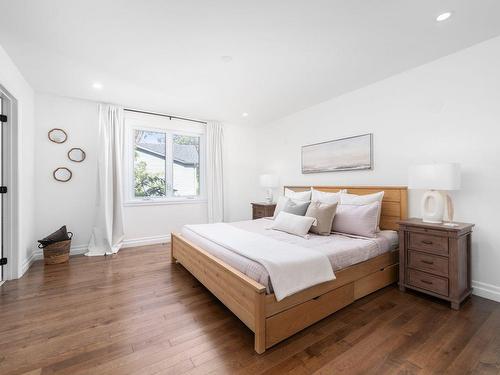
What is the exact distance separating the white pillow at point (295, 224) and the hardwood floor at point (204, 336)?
852 millimetres

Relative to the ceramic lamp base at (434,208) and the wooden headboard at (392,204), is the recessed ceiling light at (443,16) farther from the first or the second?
the wooden headboard at (392,204)

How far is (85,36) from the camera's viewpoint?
6.90ft

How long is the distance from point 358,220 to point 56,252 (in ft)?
13.1

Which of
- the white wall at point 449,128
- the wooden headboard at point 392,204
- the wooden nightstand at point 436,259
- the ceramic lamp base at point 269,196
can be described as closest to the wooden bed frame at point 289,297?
the wooden headboard at point 392,204

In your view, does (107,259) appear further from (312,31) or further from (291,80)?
(312,31)

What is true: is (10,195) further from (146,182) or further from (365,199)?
(365,199)

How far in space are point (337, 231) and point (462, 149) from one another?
1527 millimetres

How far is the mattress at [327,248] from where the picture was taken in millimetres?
1792

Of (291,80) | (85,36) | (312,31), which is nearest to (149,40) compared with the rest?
(85,36)

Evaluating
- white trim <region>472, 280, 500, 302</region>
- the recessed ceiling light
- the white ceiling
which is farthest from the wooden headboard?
the recessed ceiling light

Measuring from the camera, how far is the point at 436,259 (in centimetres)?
218

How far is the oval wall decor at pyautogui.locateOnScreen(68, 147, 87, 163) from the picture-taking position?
3.66 meters

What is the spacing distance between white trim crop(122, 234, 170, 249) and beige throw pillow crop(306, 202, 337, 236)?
293cm

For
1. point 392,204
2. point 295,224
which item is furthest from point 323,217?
point 392,204
